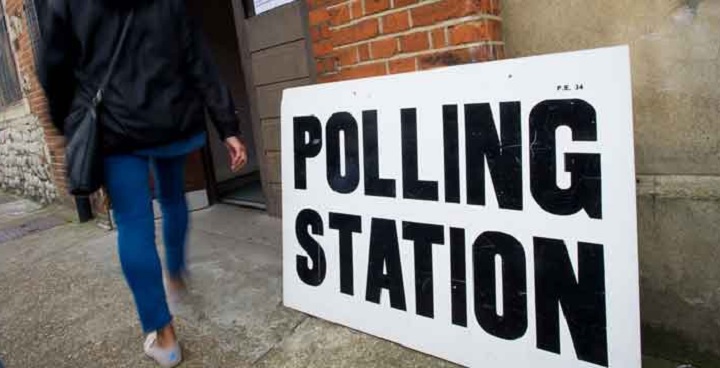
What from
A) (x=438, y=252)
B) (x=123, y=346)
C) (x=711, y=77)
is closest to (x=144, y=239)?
(x=123, y=346)

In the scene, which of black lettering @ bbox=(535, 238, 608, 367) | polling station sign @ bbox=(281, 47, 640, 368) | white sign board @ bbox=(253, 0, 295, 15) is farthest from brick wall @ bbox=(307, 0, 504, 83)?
white sign board @ bbox=(253, 0, 295, 15)

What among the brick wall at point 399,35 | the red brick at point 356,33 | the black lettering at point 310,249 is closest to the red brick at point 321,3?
the brick wall at point 399,35

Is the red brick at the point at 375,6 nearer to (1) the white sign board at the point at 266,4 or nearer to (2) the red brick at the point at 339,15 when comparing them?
(2) the red brick at the point at 339,15

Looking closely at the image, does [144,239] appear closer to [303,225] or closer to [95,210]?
[303,225]

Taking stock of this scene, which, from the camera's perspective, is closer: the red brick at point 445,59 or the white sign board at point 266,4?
the red brick at point 445,59

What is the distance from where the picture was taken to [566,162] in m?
1.27

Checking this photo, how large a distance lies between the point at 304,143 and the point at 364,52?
460mm

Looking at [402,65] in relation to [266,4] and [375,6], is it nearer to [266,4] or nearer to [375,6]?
[375,6]

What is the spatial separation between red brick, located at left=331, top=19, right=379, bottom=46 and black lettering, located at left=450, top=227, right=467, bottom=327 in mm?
898

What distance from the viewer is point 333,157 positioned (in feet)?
5.82

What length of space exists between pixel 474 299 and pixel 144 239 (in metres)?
1.14

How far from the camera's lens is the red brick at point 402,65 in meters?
1.74

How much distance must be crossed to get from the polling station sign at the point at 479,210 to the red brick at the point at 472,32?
0.21 m

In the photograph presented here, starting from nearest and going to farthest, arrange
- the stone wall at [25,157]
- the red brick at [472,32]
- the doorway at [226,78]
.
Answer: the red brick at [472,32] < the doorway at [226,78] < the stone wall at [25,157]
